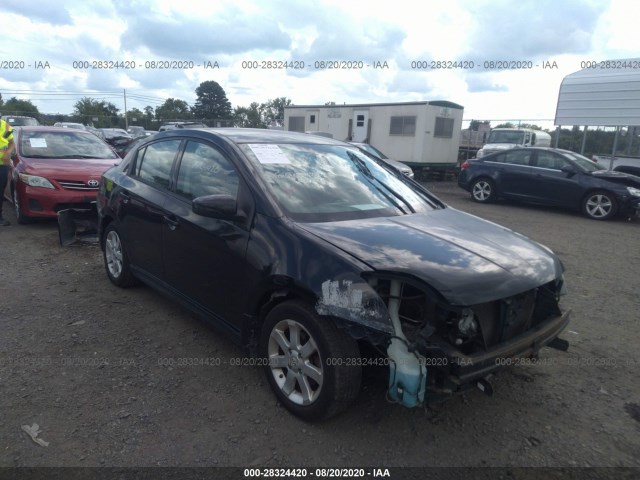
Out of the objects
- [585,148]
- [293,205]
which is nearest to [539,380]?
[293,205]

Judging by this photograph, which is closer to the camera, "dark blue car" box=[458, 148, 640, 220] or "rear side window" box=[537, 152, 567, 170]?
"dark blue car" box=[458, 148, 640, 220]

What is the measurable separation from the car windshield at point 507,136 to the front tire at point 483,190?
23.2 feet

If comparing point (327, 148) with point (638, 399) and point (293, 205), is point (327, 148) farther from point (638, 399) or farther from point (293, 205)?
point (638, 399)

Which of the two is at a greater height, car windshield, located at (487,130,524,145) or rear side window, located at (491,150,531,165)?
car windshield, located at (487,130,524,145)

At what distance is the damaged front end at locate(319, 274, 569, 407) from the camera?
238cm

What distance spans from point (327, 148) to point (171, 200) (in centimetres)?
137

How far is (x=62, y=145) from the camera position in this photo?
8.04m

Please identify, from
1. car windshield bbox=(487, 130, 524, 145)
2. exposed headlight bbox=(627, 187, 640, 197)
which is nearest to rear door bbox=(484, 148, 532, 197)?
exposed headlight bbox=(627, 187, 640, 197)

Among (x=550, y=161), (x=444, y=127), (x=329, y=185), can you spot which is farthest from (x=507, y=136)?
(x=329, y=185)

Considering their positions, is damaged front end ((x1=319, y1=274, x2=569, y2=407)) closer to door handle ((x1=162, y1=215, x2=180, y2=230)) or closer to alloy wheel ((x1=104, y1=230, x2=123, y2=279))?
door handle ((x1=162, y1=215, x2=180, y2=230))

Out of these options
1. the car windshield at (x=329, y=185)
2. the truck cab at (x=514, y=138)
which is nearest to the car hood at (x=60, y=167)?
the car windshield at (x=329, y=185)

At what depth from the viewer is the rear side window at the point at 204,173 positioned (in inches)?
132

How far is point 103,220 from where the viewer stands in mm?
4988

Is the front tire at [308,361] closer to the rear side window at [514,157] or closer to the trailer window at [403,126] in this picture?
the rear side window at [514,157]
